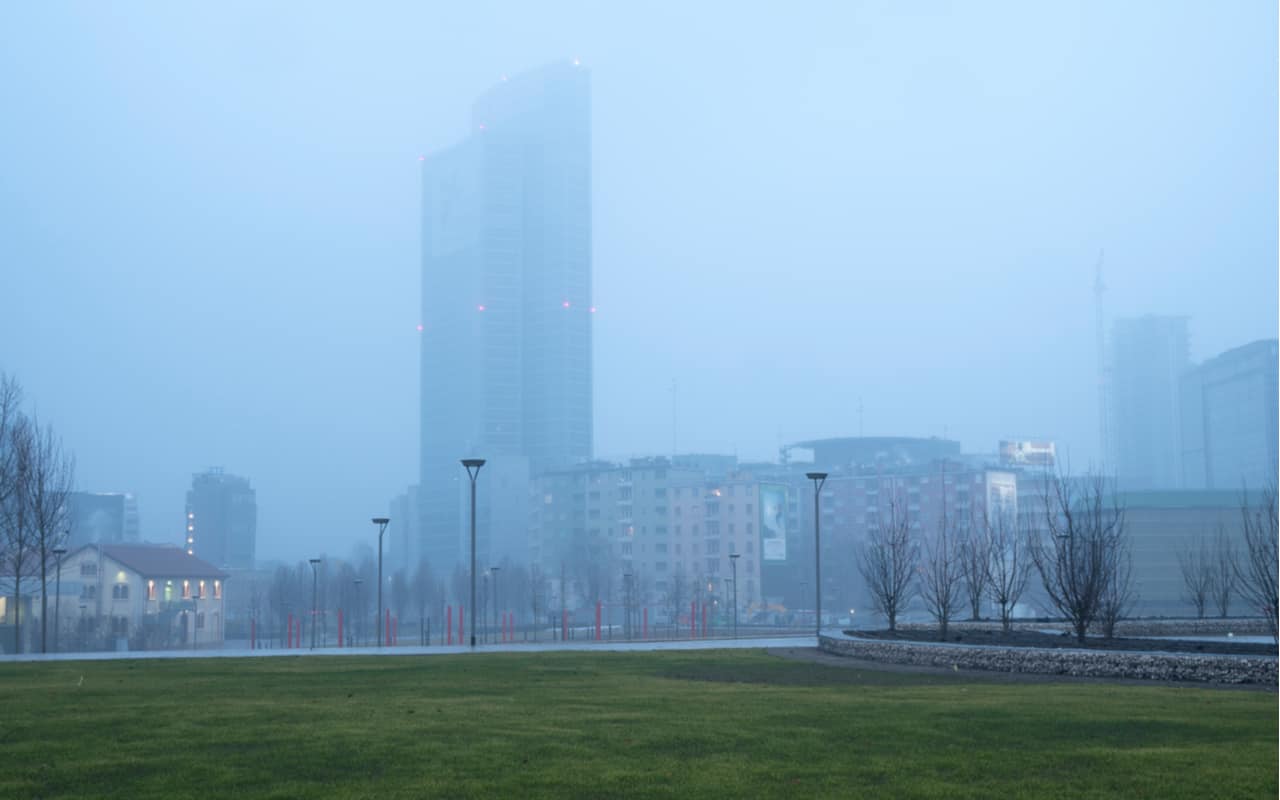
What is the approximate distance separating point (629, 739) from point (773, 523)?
15553 cm

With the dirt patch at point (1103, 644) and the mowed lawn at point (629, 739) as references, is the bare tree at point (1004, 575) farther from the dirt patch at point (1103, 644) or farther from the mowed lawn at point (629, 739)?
the mowed lawn at point (629, 739)

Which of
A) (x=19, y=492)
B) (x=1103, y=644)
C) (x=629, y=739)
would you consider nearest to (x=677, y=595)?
(x=19, y=492)

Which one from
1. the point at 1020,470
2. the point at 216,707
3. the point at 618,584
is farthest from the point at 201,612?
the point at 1020,470

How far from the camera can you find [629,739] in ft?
46.9

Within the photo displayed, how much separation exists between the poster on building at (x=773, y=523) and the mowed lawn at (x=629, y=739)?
143672 millimetres

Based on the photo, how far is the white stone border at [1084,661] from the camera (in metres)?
21.7

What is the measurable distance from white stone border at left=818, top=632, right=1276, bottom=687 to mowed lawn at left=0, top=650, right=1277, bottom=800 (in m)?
1.75

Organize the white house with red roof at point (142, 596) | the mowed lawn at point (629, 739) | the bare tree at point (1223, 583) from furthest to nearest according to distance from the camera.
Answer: the white house with red roof at point (142, 596) → the bare tree at point (1223, 583) → the mowed lawn at point (629, 739)

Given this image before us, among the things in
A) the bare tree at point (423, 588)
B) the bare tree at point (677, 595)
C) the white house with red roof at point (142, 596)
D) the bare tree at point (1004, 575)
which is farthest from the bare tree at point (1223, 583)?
the bare tree at point (423, 588)

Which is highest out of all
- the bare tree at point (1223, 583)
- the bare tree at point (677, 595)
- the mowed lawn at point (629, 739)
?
the mowed lawn at point (629, 739)

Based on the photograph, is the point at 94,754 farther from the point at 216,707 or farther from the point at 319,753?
the point at 216,707

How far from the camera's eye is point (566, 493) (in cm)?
19188

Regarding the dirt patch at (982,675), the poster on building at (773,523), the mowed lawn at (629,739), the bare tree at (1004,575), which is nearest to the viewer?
the mowed lawn at (629,739)

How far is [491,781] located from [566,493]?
181 m
